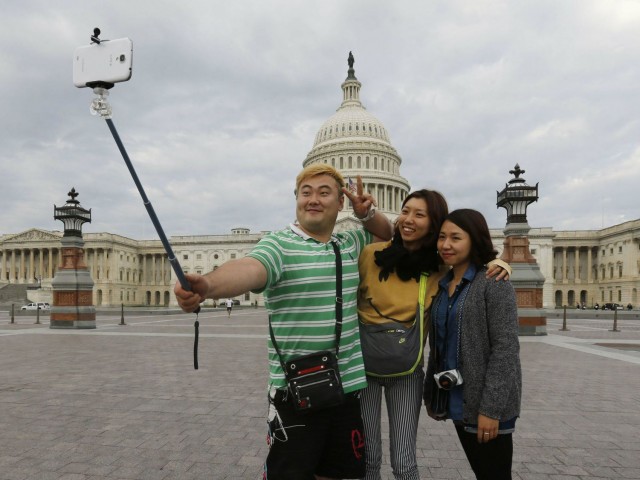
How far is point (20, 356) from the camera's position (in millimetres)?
12555

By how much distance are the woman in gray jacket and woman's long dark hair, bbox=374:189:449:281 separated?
130 millimetres

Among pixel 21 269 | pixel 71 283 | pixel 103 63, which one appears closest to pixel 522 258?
pixel 103 63

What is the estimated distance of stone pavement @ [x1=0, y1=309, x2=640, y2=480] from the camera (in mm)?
4750

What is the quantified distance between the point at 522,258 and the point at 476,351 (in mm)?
17984

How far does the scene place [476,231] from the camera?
288cm

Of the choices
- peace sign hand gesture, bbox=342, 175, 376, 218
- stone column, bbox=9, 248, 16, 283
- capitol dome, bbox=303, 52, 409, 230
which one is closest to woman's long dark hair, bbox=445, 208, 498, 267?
peace sign hand gesture, bbox=342, 175, 376, 218

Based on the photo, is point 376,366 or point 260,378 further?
point 260,378

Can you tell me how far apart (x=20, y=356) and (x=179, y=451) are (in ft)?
32.8

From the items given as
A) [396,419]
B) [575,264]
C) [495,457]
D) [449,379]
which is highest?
[449,379]

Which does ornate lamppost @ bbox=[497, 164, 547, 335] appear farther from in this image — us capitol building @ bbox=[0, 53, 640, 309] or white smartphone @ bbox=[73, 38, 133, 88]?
us capitol building @ bbox=[0, 53, 640, 309]

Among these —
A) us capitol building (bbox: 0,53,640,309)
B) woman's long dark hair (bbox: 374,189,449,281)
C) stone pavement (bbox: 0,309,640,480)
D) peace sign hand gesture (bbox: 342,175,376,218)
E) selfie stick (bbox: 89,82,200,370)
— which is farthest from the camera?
us capitol building (bbox: 0,53,640,309)


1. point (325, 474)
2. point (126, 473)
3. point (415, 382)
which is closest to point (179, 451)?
point (126, 473)

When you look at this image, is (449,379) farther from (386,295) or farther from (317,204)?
(317,204)

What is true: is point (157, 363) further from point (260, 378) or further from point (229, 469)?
point (229, 469)
